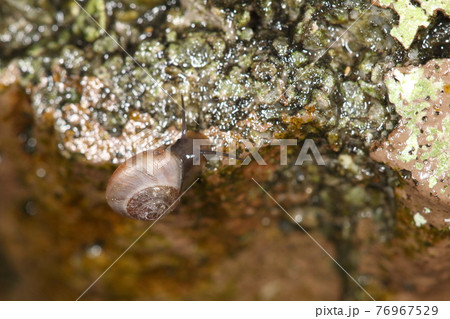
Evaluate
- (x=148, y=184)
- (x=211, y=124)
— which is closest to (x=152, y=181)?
(x=148, y=184)

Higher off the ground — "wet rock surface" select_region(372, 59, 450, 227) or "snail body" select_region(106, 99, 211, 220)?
"wet rock surface" select_region(372, 59, 450, 227)

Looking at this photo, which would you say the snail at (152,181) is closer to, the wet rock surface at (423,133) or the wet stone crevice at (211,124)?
the wet stone crevice at (211,124)

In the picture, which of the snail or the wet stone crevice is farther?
the snail

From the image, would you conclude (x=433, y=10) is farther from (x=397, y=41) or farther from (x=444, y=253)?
(x=444, y=253)

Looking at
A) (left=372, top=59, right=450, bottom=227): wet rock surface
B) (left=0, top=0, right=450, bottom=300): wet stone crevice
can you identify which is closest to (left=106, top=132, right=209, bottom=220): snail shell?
(left=0, top=0, right=450, bottom=300): wet stone crevice

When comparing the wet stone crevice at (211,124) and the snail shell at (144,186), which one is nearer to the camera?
the wet stone crevice at (211,124)

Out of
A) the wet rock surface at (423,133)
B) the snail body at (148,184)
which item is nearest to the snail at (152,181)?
the snail body at (148,184)

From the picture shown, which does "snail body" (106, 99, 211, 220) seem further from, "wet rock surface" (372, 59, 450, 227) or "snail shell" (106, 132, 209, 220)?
"wet rock surface" (372, 59, 450, 227)

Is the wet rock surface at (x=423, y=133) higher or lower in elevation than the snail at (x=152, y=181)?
higher

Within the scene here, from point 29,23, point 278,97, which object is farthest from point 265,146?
point 29,23
